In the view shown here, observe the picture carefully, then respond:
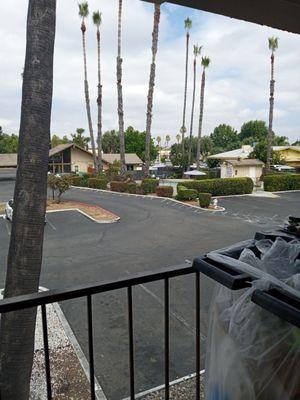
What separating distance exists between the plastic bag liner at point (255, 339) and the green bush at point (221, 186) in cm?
2355

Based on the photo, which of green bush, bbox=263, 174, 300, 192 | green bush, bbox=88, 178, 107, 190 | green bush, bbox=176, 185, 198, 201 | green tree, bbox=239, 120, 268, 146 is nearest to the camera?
green bush, bbox=176, 185, 198, 201

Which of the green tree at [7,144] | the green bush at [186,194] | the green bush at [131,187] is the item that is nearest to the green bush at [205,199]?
the green bush at [186,194]

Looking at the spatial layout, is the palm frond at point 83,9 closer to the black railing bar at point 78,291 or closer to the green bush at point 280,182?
the green bush at point 280,182

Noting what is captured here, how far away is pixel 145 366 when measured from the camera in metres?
4.75

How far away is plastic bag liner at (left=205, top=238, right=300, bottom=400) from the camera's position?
1.24 m

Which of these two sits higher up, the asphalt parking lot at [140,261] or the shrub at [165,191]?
the shrub at [165,191]

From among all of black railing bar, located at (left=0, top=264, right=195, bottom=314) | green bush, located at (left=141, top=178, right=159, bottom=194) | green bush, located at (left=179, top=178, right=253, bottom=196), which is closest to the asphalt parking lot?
black railing bar, located at (left=0, top=264, right=195, bottom=314)

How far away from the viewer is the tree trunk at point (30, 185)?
323cm

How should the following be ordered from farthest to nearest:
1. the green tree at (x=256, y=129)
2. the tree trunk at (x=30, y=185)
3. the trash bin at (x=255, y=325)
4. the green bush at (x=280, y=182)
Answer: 1. the green tree at (x=256, y=129)
2. the green bush at (x=280, y=182)
3. the tree trunk at (x=30, y=185)
4. the trash bin at (x=255, y=325)

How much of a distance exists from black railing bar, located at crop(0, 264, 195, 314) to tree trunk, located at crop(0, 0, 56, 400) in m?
1.97

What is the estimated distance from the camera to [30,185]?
329cm

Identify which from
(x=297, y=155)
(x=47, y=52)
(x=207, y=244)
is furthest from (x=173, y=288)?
(x=297, y=155)

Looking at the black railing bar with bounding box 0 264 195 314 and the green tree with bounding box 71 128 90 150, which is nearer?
the black railing bar with bounding box 0 264 195 314

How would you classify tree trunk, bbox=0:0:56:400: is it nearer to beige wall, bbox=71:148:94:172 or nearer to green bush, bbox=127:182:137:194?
green bush, bbox=127:182:137:194
